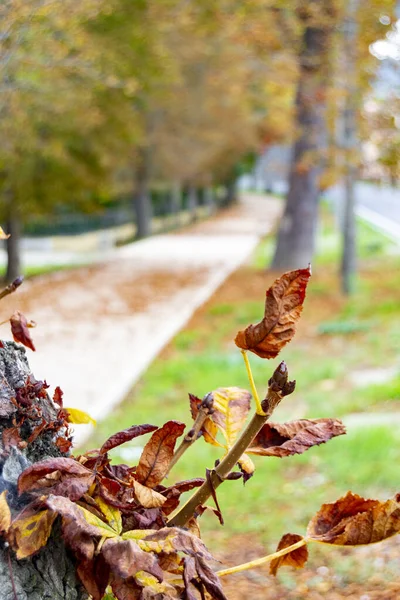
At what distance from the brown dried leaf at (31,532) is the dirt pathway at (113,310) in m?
5.48

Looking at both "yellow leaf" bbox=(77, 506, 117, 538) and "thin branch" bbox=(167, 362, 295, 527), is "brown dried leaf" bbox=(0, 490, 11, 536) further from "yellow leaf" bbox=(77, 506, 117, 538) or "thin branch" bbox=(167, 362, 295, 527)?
"thin branch" bbox=(167, 362, 295, 527)

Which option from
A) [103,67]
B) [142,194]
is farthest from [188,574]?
[142,194]

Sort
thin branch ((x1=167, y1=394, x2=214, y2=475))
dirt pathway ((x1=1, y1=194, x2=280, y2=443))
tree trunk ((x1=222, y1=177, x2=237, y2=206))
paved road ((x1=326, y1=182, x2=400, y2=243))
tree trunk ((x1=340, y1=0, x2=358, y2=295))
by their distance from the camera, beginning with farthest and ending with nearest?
1. tree trunk ((x1=222, y1=177, x2=237, y2=206))
2. paved road ((x1=326, y1=182, x2=400, y2=243))
3. tree trunk ((x1=340, y1=0, x2=358, y2=295))
4. dirt pathway ((x1=1, y1=194, x2=280, y2=443))
5. thin branch ((x1=167, y1=394, x2=214, y2=475))

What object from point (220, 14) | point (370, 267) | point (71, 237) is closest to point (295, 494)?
point (220, 14)

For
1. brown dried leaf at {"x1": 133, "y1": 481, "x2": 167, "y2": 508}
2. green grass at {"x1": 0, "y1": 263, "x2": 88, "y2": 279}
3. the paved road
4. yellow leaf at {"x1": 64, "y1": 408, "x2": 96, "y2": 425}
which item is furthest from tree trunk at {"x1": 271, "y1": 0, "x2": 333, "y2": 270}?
brown dried leaf at {"x1": 133, "y1": 481, "x2": 167, "y2": 508}

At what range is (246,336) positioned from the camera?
115 centimetres

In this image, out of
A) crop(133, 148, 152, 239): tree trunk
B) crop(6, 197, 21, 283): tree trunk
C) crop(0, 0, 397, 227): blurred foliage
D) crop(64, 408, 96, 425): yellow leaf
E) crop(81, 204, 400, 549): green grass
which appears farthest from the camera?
crop(133, 148, 152, 239): tree trunk

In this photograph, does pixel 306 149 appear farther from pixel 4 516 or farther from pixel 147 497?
pixel 4 516

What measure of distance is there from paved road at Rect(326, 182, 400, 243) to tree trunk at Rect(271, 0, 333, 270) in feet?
22.3

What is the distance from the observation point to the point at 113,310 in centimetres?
1432

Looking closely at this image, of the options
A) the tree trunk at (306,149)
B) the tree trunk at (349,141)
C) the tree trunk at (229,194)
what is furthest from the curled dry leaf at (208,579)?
the tree trunk at (229,194)

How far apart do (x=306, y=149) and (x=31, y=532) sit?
17.0 m

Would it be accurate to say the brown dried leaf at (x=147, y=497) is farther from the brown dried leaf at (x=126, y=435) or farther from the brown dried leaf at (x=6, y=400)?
the brown dried leaf at (x=6, y=400)

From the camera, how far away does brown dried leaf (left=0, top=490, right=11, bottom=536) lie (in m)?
1.00
